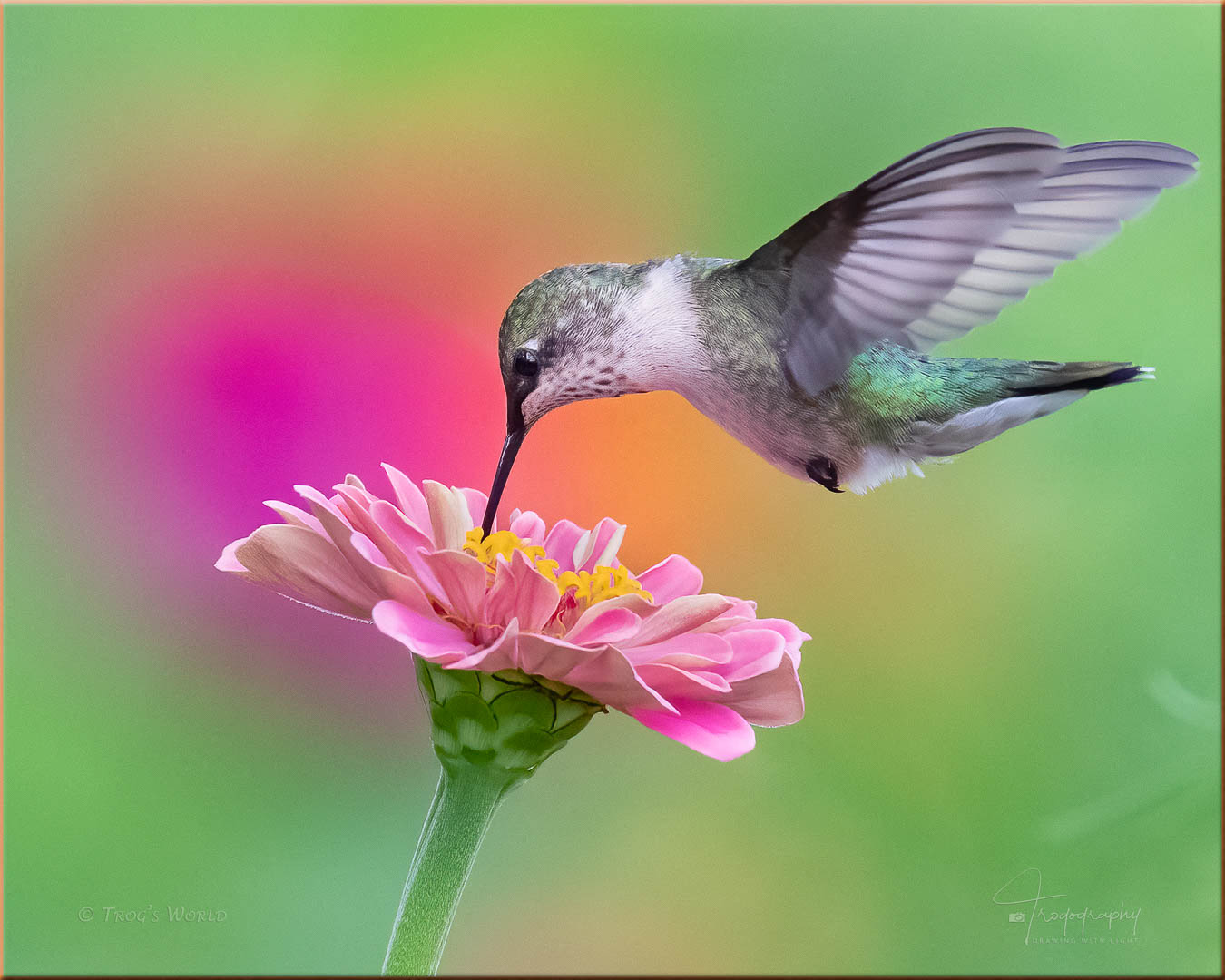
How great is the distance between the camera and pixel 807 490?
88 centimetres

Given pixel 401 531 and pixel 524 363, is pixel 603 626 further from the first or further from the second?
pixel 524 363

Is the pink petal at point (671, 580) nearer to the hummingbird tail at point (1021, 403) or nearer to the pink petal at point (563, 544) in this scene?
the pink petal at point (563, 544)

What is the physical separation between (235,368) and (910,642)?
23.7 inches

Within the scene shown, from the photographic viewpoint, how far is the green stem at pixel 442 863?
24 cm

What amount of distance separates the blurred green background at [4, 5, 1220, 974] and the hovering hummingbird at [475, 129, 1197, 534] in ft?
1.01

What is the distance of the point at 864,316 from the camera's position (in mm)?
432

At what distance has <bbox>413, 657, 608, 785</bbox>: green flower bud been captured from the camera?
26cm

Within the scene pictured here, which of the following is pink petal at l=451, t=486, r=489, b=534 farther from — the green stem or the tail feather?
the tail feather

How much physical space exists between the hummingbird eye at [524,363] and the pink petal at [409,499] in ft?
0.35

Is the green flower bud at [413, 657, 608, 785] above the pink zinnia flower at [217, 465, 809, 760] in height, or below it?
below

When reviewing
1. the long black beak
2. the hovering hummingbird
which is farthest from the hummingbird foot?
the long black beak

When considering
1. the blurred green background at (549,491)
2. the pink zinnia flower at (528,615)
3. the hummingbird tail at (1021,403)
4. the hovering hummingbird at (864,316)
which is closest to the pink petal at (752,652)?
the pink zinnia flower at (528,615)

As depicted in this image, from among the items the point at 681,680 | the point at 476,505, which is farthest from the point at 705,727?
the point at 476,505

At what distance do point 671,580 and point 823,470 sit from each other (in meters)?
0.19
